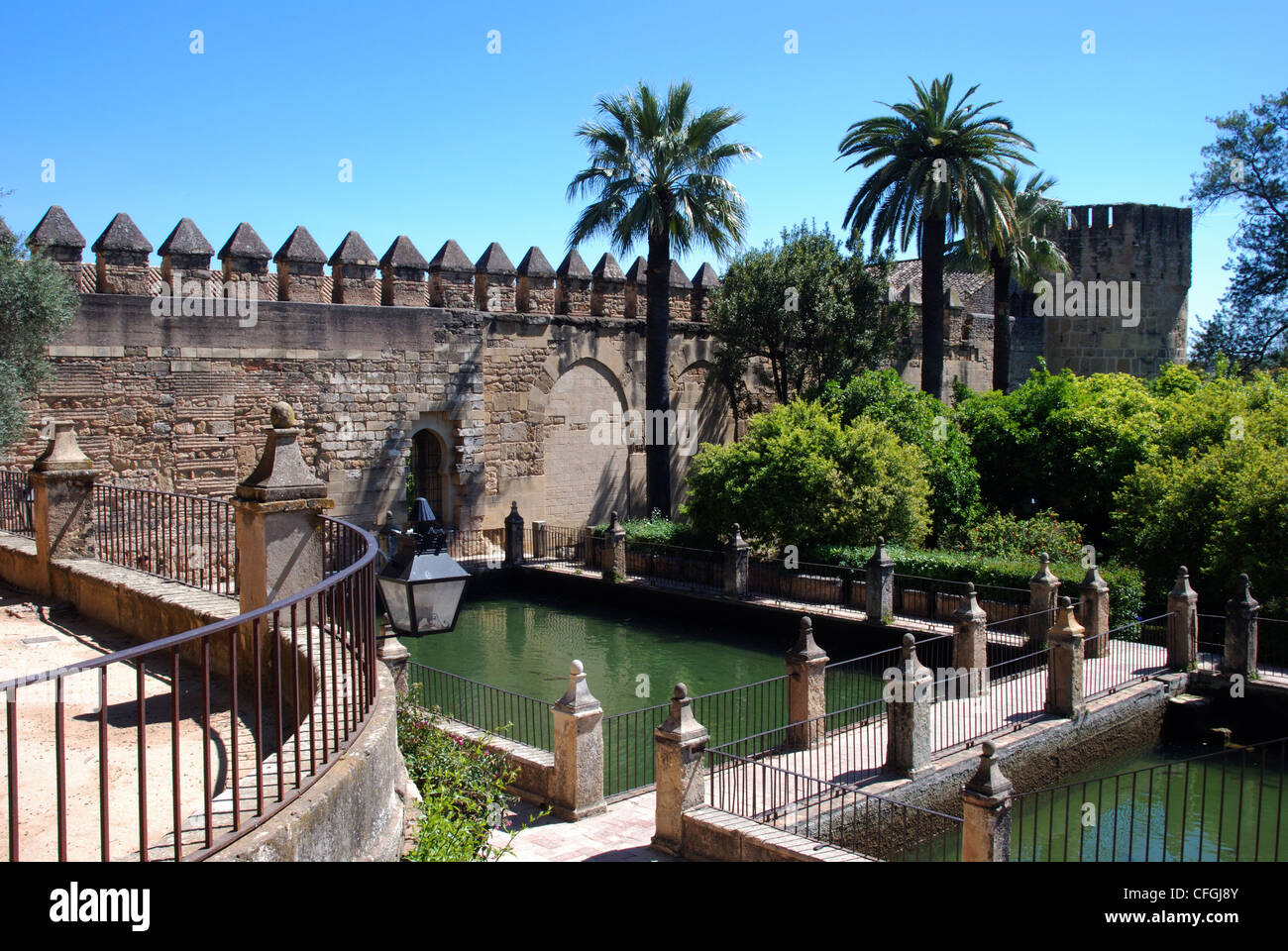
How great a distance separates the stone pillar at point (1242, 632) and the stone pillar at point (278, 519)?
36.7ft

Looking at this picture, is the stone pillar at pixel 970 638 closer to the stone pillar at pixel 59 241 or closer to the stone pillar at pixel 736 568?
the stone pillar at pixel 736 568

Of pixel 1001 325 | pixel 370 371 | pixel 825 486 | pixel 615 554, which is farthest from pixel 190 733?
pixel 1001 325

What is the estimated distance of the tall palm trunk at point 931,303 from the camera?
21.6 metres

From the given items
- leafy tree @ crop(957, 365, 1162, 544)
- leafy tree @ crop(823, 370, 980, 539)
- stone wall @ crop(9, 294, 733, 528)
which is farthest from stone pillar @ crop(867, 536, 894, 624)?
stone wall @ crop(9, 294, 733, 528)

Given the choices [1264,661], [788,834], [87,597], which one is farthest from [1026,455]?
[87,597]

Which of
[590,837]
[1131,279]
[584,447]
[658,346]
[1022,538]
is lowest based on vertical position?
[590,837]

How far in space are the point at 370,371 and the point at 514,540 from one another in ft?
14.2

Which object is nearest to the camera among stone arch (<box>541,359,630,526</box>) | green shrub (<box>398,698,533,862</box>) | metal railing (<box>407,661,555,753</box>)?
green shrub (<box>398,698,533,862</box>)

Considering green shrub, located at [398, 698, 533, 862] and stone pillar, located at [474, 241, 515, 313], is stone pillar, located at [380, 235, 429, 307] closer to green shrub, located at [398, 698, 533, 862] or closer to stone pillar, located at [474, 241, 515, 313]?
stone pillar, located at [474, 241, 515, 313]

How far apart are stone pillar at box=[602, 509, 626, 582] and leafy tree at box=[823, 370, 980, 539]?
4.69 meters

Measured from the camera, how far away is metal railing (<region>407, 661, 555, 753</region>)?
12.0 meters

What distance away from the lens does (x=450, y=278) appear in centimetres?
1984

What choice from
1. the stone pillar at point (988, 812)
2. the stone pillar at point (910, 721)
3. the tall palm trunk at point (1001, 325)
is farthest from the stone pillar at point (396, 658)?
the tall palm trunk at point (1001, 325)

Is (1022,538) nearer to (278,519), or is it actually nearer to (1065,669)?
(1065,669)
